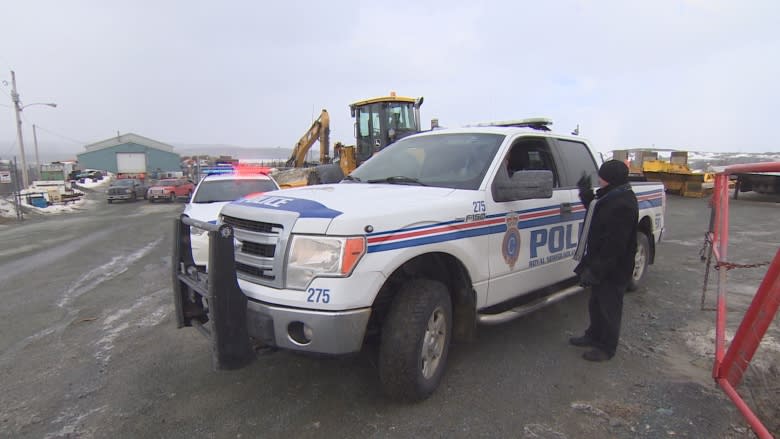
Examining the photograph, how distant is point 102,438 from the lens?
2.87 m

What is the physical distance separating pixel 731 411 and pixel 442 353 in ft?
6.43

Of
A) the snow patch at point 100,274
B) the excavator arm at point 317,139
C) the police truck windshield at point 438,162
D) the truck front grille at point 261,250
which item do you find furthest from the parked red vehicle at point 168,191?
the truck front grille at point 261,250

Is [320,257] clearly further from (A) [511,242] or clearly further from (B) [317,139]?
(B) [317,139]

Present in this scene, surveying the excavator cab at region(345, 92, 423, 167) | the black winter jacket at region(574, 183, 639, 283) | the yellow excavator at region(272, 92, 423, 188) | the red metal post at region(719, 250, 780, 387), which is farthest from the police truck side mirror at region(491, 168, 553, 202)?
the excavator cab at region(345, 92, 423, 167)

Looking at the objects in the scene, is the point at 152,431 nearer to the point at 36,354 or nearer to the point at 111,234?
the point at 36,354

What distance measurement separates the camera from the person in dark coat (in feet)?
12.3

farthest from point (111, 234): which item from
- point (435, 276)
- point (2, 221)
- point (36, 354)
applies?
point (435, 276)

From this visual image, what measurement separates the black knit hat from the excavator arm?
16437 millimetres

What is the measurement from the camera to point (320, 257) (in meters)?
2.71

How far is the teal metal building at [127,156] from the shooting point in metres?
77.2

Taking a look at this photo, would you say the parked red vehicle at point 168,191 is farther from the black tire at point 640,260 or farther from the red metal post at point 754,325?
the red metal post at point 754,325

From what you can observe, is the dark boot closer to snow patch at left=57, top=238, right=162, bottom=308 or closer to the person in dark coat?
the person in dark coat

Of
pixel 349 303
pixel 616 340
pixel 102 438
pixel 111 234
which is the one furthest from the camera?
pixel 111 234

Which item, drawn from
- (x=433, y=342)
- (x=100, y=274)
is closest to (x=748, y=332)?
(x=433, y=342)
